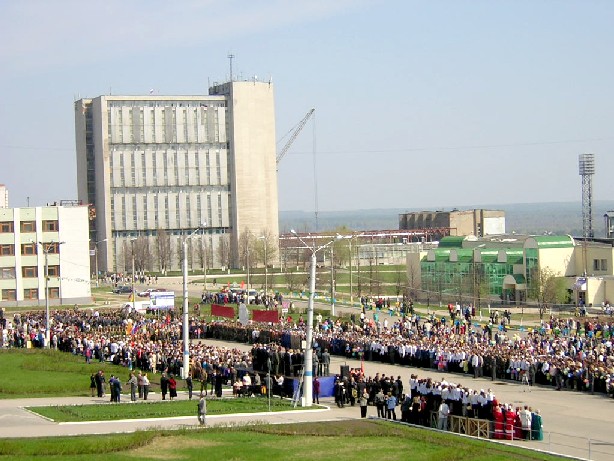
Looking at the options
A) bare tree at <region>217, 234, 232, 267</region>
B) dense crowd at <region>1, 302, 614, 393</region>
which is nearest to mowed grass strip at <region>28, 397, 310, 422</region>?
dense crowd at <region>1, 302, 614, 393</region>

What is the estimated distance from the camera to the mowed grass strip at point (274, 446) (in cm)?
3078

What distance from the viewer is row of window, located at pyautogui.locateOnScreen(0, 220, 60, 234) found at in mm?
93125

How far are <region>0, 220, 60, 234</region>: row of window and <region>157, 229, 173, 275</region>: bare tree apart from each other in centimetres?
5210

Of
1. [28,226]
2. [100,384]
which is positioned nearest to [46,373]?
[100,384]

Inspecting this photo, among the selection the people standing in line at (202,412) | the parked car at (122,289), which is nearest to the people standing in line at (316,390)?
the people standing in line at (202,412)

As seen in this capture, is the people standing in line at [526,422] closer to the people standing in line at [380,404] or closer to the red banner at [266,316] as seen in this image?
the people standing in line at [380,404]

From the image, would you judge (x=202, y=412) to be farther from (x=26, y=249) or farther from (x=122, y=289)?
(x=122, y=289)

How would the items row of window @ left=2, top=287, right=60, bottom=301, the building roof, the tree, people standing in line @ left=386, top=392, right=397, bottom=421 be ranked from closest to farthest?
people standing in line @ left=386, top=392, right=397, bottom=421, the tree, the building roof, row of window @ left=2, top=287, right=60, bottom=301

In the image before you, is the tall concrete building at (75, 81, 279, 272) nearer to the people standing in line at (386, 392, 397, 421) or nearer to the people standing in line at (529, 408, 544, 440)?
the people standing in line at (386, 392, 397, 421)

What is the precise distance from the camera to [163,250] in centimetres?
15062

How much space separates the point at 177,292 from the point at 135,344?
51.4 m

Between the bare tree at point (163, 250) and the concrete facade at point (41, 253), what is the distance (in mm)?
50062

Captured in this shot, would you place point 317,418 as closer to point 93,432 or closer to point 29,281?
point 93,432

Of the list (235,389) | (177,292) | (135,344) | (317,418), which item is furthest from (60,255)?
(317,418)
